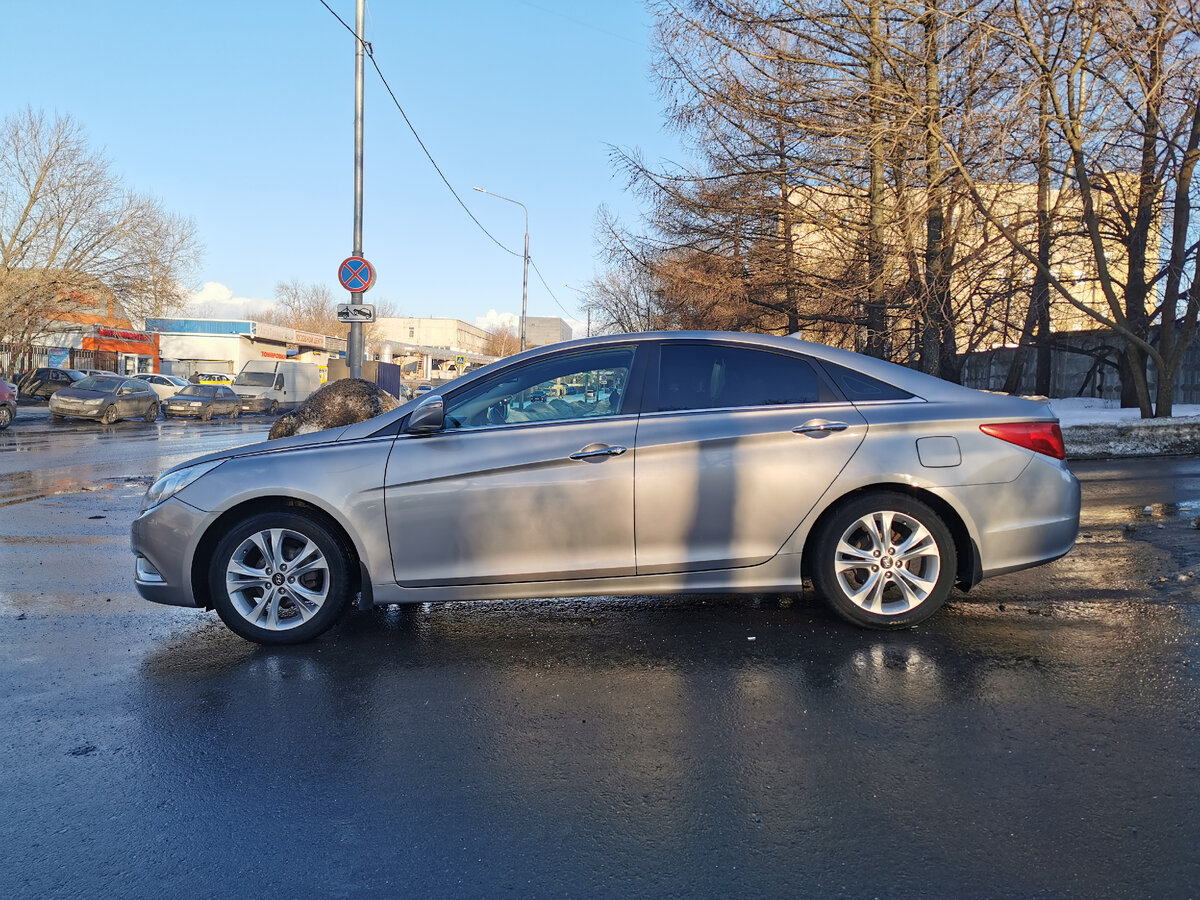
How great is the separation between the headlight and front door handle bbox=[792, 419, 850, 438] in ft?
9.96

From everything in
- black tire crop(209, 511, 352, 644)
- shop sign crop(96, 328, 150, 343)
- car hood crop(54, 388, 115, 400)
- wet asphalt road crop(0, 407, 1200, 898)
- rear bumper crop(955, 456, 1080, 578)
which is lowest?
wet asphalt road crop(0, 407, 1200, 898)

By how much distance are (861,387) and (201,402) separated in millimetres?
31140

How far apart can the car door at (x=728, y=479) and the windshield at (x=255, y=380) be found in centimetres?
3542

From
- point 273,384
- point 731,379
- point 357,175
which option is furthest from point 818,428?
point 273,384

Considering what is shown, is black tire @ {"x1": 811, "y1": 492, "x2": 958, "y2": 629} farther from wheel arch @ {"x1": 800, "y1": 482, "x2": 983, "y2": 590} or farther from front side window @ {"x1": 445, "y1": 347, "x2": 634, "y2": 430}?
front side window @ {"x1": 445, "y1": 347, "x2": 634, "y2": 430}

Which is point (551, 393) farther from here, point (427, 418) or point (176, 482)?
point (176, 482)

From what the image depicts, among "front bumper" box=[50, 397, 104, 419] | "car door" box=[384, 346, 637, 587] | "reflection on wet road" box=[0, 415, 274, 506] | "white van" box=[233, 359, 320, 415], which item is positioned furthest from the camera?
"white van" box=[233, 359, 320, 415]

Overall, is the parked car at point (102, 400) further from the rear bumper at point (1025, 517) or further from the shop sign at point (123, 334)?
the rear bumper at point (1025, 517)

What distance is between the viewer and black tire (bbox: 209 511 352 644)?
4609 millimetres

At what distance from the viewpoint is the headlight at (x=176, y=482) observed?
15.4ft

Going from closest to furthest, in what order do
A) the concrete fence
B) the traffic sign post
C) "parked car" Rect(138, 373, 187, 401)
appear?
the traffic sign post
the concrete fence
"parked car" Rect(138, 373, 187, 401)

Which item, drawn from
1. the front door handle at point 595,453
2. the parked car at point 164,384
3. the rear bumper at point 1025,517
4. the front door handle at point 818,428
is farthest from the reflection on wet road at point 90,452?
the parked car at point 164,384

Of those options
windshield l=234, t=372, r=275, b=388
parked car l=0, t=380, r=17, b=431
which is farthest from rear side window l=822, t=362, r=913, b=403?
windshield l=234, t=372, r=275, b=388

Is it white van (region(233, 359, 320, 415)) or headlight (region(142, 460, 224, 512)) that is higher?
white van (region(233, 359, 320, 415))
